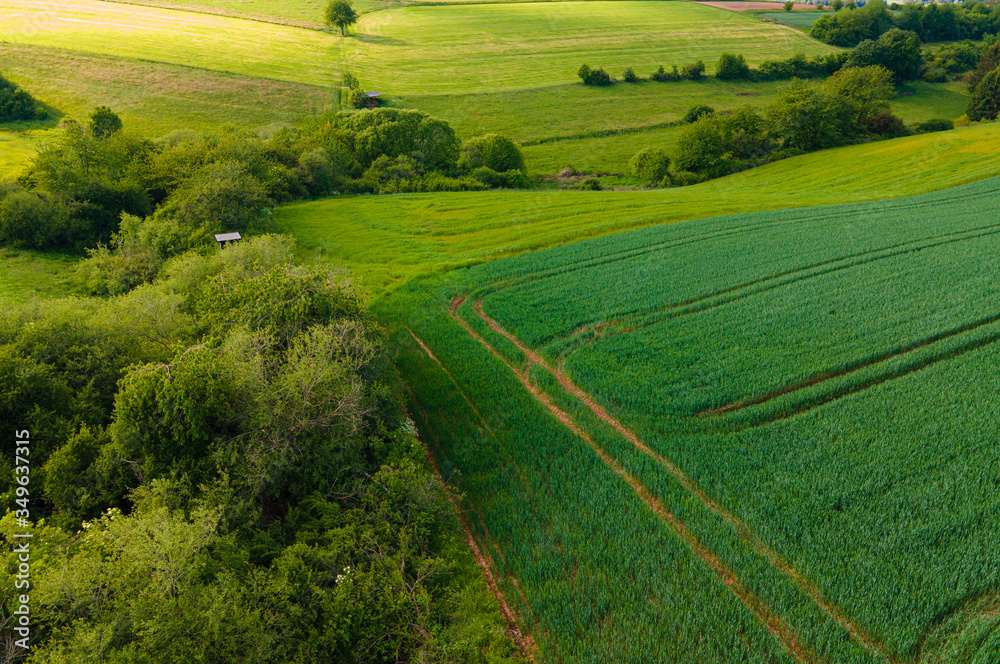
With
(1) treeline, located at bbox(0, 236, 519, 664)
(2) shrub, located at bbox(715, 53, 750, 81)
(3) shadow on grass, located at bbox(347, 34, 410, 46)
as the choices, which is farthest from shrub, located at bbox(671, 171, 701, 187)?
(3) shadow on grass, located at bbox(347, 34, 410, 46)

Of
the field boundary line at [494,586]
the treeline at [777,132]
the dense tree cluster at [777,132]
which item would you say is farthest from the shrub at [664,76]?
the field boundary line at [494,586]

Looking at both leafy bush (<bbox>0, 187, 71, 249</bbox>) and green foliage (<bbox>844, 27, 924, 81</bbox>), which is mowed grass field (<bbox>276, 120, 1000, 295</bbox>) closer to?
leafy bush (<bbox>0, 187, 71, 249</bbox>)

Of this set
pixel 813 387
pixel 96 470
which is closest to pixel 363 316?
pixel 96 470

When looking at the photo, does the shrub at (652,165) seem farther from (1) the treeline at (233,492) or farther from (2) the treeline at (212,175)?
(1) the treeline at (233,492)

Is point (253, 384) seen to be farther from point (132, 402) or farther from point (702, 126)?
point (702, 126)

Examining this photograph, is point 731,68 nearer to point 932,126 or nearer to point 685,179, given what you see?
point 932,126

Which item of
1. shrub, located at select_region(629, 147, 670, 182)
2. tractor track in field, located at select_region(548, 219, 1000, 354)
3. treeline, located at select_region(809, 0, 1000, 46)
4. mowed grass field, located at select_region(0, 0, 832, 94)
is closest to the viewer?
tractor track in field, located at select_region(548, 219, 1000, 354)

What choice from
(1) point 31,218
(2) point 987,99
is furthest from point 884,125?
(1) point 31,218
